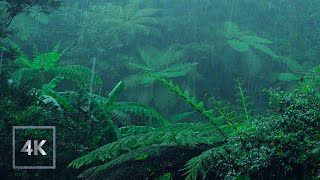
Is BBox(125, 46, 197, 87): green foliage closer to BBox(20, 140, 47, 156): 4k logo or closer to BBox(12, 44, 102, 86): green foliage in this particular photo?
BBox(12, 44, 102, 86): green foliage

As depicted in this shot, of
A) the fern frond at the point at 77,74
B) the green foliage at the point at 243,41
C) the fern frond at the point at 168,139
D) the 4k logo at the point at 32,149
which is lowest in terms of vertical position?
the 4k logo at the point at 32,149

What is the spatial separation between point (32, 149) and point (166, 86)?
6.07 feet

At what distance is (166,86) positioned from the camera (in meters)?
4.12

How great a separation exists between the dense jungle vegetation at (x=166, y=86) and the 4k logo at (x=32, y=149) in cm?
8

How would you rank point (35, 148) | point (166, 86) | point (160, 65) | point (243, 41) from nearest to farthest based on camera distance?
point (166, 86) → point (35, 148) → point (160, 65) → point (243, 41)

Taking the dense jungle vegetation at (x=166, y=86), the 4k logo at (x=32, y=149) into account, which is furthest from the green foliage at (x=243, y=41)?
the 4k logo at (x=32, y=149)

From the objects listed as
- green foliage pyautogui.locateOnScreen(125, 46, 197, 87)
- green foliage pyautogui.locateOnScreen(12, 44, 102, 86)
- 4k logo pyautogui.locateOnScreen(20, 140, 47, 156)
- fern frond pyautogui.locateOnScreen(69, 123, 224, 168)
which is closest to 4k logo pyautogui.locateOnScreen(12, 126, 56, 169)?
4k logo pyautogui.locateOnScreen(20, 140, 47, 156)

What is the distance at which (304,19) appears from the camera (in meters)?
11.6

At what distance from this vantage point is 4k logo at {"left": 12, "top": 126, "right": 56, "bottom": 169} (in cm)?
462

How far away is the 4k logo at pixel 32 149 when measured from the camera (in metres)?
4.62

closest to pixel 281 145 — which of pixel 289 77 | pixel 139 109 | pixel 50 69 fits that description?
pixel 139 109

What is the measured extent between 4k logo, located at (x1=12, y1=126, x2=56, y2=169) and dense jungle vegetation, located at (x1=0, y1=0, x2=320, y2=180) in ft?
0.26

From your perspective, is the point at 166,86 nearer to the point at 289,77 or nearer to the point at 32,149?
the point at 32,149

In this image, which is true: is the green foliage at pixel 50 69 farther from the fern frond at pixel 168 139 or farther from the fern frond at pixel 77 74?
the fern frond at pixel 168 139
